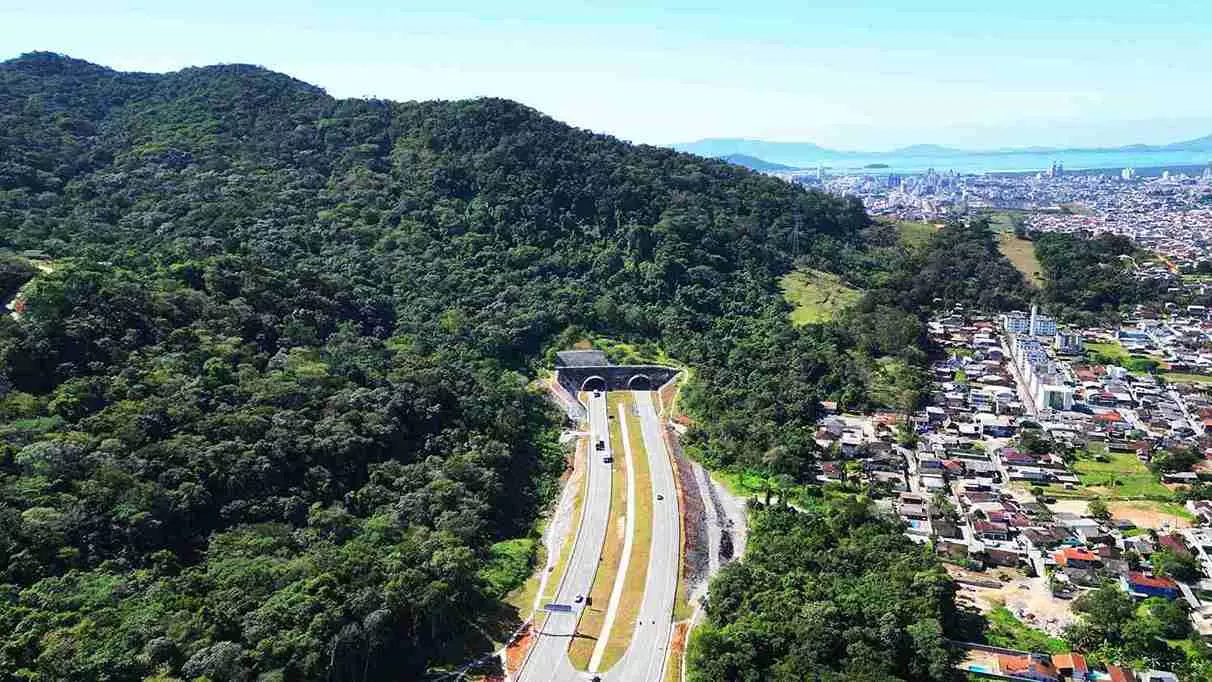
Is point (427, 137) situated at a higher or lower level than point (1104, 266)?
higher

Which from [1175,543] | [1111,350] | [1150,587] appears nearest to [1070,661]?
[1150,587]

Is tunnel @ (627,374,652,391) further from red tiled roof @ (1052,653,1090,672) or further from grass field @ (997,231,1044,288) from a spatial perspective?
grass field @ (997,231,1044,288)

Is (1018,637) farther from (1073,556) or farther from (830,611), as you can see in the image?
(830,611)

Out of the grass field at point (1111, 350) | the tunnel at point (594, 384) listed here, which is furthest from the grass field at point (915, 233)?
the tunnel at point (594, 384)

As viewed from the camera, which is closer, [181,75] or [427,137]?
[427,137]

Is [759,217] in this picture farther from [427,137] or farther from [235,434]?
[235,434]

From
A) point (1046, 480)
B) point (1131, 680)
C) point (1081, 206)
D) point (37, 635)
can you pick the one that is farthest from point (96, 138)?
point (1081, 206)
